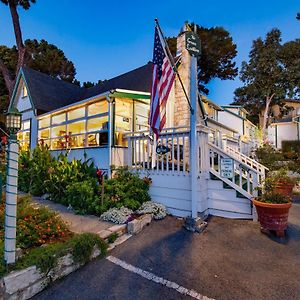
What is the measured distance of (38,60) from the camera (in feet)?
80.9

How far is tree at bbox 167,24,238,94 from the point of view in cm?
2123

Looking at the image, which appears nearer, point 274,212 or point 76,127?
point 274,212

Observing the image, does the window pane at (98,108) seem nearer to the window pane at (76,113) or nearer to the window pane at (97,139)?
the window pane at (76,113)

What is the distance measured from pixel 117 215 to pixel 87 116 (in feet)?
14.9

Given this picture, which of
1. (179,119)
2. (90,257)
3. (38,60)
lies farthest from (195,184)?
(38,60)

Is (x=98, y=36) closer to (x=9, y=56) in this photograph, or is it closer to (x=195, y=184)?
(x=9, y=56)

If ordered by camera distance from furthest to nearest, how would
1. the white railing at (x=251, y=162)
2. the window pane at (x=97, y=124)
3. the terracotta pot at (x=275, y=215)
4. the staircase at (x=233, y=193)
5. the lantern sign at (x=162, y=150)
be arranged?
the window pane at (x=97, y=124), the white railing at (x=251, y=162), the lantern sign at (x=162, y=150), the staircase at (x=233, y=193), the terracotta pot at (x=275, y=215)

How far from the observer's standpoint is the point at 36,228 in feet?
11.5

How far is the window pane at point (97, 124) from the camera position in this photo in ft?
25.2

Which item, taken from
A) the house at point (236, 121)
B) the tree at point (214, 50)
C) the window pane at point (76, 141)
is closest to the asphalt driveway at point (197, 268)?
the window pane at point (76, 141)

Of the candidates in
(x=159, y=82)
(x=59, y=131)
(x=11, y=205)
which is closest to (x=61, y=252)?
(x=11, y=205)

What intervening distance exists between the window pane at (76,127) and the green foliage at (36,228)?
468 cm

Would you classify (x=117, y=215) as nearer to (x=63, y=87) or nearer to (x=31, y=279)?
(x=31, y=279)

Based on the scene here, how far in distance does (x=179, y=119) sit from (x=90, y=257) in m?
6.63
